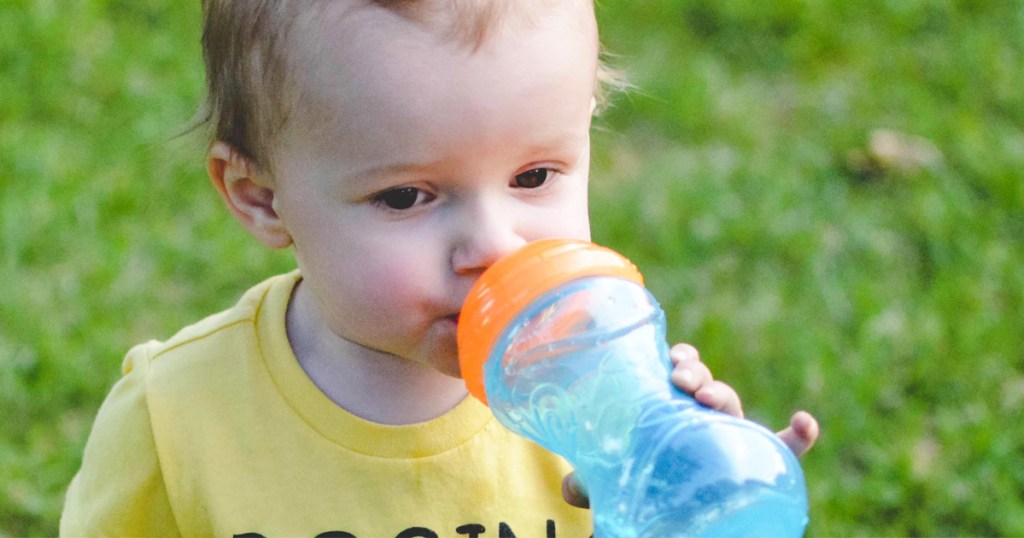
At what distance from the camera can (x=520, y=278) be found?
1.78m

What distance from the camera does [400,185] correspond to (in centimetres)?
188

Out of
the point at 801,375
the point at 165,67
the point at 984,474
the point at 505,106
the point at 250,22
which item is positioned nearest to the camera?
the point at 505,106

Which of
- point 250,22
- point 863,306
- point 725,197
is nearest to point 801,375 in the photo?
point 863,306

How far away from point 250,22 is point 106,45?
118 inches

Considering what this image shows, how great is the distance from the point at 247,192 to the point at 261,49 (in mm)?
288

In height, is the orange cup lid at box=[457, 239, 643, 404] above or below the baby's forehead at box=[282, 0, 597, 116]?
below

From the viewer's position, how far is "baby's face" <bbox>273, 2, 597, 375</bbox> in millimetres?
1823

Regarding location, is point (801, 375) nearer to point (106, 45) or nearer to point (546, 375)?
point (546, 375)

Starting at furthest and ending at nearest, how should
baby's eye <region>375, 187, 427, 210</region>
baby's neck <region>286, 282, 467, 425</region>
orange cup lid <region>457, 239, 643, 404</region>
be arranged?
1. baby's neck <region>286, 282, 467, 425</region>
2. baby's eye <region>375, 187, 427, 210</region>
3. orange cup lid <region>457, 239, 643, 404</region>

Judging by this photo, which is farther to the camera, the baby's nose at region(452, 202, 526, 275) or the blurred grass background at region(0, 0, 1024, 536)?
the blurred grass background at region(0, 0, 1024, 536)

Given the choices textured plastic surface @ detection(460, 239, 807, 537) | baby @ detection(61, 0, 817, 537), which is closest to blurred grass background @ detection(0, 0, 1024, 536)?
baby @ detection(61, 0, 817, 537)

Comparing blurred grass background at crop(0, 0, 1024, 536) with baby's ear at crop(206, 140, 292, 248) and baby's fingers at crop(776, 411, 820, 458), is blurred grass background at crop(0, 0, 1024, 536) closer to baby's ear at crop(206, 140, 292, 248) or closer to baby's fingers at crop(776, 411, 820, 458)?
baby's ear at crop(206, 140, 292, 248)

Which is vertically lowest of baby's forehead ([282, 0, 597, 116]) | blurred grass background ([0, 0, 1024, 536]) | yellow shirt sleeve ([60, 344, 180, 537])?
blurred grass background ([0, 0, 1024, 536])

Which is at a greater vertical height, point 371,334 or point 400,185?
point 400,185
